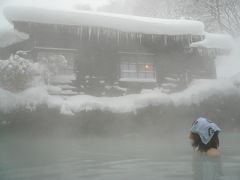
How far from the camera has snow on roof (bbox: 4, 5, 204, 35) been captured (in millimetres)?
13305

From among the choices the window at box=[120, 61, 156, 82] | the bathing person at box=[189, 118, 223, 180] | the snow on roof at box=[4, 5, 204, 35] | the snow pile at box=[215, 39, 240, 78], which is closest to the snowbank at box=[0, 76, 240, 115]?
the window at box=[120, 61, 156, 82]

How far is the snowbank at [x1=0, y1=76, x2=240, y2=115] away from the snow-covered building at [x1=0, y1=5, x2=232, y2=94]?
3.87ft

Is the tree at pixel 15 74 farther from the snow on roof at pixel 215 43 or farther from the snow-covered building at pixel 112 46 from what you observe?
the snow on roof at pixel 215 43

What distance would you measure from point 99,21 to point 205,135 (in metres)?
8.60

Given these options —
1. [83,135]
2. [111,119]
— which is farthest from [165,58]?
[83,135]

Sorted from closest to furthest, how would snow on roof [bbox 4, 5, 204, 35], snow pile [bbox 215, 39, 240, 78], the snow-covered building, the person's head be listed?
the person's head < snow on roof [bbox 4, 5, 204, 35] < the snow-covered building < snow pile [bbox 215, 39, 240, 78]

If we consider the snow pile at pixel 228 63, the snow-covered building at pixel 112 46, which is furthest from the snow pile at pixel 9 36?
the snow pile at pixel 228 63

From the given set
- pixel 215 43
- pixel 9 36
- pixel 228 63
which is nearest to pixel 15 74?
pixel 9 36

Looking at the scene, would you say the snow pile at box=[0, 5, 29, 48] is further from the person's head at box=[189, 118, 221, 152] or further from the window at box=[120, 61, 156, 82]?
the person's head at box=[189, 118, 221, 152]

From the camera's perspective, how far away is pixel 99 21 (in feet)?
47.1

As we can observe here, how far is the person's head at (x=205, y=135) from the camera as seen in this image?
709 cm

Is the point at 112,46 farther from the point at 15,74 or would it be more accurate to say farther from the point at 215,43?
the point at 215,43

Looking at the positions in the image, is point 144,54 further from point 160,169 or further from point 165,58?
point 160,169

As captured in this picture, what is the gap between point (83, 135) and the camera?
13266mm
